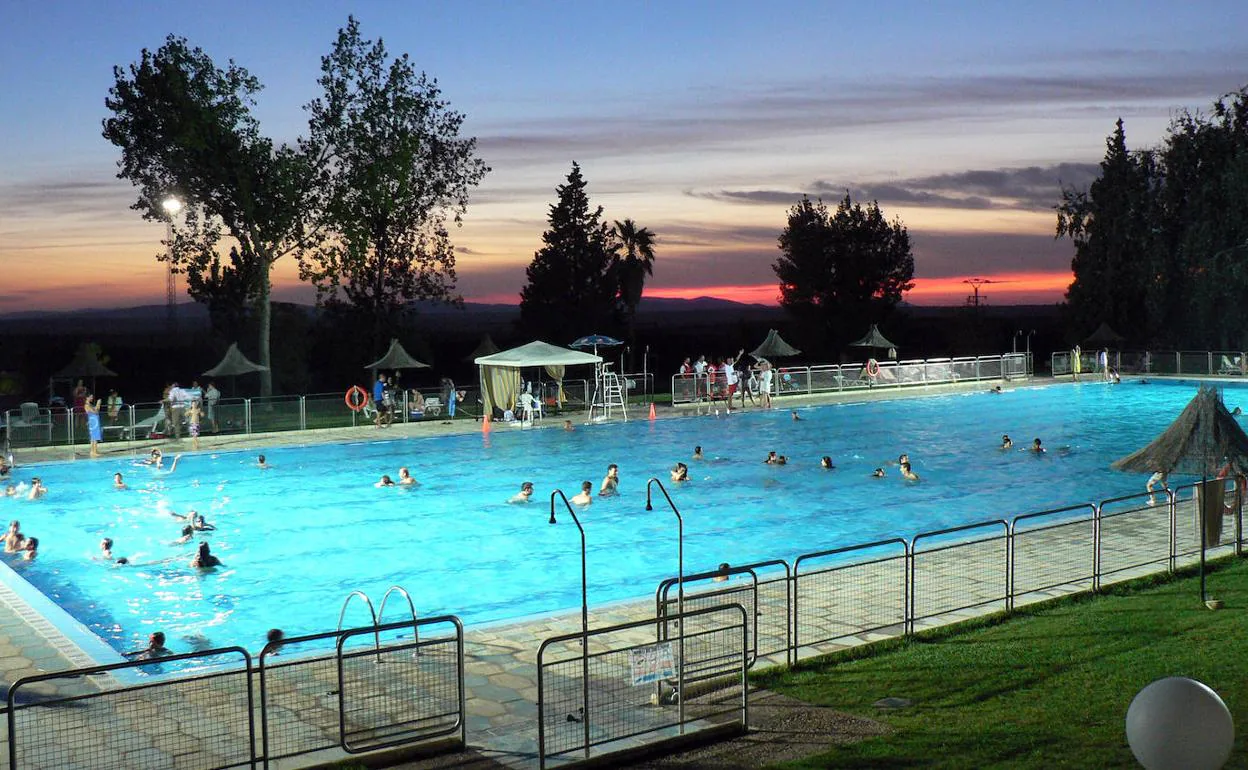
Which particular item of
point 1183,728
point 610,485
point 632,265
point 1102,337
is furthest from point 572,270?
point 1183,728

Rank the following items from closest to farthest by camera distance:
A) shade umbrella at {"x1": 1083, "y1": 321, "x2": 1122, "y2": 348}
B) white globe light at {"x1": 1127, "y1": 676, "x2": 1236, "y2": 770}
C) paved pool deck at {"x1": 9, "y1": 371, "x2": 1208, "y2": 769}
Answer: white globe light at {"x1": 1127, "y1": 676, "x2": 1236, "y2": 770}, paved pool deck at {"x1": 9, "y1": 371, "x2": 1208, "y2": 769}, shade umbrella at {"x1": 1083, "y1": 321, "x2": 1122, "y2": 348}

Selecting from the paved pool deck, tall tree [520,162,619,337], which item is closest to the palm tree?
tall tree [520,162,619,337]

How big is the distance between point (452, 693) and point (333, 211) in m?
35.0

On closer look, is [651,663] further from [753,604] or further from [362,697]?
[362,697]

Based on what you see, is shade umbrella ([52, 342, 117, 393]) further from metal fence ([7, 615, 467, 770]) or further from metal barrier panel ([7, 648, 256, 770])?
metal barrier panel ([7, 648, 256, 770])

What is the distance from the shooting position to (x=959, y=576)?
45.9 ft

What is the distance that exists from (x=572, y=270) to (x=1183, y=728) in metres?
58.4

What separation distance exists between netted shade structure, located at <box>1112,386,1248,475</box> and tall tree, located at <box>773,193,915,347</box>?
5066 centimetres

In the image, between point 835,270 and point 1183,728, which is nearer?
point 1183,728

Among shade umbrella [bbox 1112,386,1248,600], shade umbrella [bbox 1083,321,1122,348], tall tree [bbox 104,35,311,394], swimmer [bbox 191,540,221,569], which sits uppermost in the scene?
tall tree [bbox 104,35,311,394]

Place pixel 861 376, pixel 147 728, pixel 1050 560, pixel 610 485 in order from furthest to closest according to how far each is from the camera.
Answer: pixel 861 376 < pixel 610 485 < pixel 1050 560 < pixel 147 728

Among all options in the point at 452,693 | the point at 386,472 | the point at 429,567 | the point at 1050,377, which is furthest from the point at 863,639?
the point at 1050,377

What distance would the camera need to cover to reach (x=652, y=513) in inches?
921

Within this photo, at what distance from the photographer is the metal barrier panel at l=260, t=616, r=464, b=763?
837 centimetres
